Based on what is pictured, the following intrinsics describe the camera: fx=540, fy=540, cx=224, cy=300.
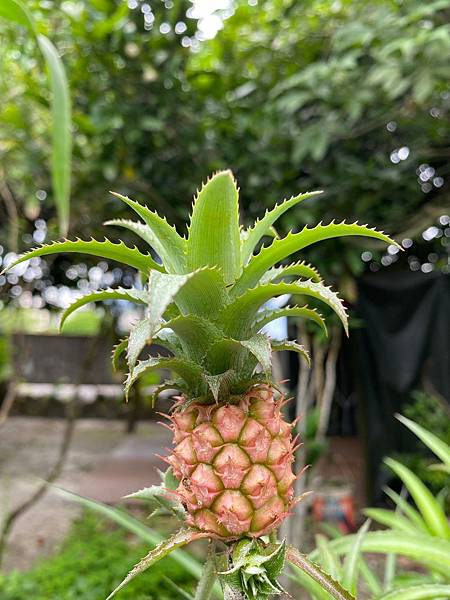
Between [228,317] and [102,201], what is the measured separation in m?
2.82

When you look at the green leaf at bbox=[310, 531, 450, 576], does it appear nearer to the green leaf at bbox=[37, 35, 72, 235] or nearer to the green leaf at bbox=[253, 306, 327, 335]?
the green leaf at bbox=[253, 306, 327, 335]

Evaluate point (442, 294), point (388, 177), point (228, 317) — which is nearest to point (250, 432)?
point (228, 317)

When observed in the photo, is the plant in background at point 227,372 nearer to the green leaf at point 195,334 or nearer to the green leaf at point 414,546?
the green leaf at point 195,334

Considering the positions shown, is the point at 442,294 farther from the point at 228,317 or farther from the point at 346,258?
the point at 228,317

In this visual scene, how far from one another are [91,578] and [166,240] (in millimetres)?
2596

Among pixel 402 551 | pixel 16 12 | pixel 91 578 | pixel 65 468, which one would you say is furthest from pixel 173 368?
pixel 65 468

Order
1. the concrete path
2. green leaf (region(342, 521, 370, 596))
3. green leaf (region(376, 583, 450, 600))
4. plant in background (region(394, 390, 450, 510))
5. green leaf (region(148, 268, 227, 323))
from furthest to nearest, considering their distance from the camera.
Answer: the concrete path
plant in background (region(394, 390, 450, 510))
green leaf (region(342, 521, 370, 596))
green leaf (region(376, 583, 450, 600))
green leaf (region(148, 268, 227, 323))

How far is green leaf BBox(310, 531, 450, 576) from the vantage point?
118cm

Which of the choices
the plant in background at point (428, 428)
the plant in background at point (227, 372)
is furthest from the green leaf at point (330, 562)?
the plant in background at point (428, 428)

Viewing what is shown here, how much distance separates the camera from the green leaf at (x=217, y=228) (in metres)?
0.65

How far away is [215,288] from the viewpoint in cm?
69

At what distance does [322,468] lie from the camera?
5.43m

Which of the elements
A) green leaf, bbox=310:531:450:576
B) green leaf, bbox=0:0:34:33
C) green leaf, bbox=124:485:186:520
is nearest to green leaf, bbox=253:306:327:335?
green leaf, bbox=124:485:186:520

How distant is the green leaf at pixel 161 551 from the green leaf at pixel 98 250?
343 mm
